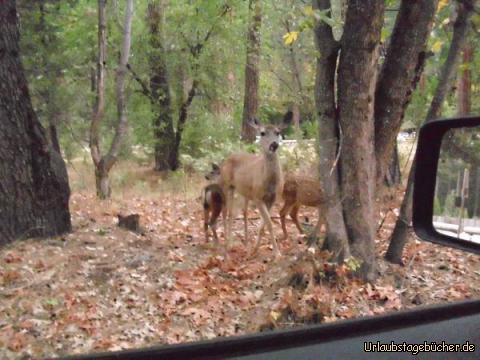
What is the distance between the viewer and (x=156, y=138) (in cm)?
1245

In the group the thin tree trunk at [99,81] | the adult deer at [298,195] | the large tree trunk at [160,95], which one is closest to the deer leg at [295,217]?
the adult deer at [298,195]

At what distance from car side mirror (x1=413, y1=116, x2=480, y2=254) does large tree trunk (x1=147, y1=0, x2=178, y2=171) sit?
930 cm

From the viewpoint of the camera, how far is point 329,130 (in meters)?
5.63

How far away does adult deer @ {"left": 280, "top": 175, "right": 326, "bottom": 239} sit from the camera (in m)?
6.85

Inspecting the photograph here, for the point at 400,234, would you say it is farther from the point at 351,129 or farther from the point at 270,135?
the point at 270,135

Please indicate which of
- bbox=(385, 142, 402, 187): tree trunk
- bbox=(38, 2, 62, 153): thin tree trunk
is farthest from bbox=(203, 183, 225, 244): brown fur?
bbox=(38, 2, 62, 153): thin tree trunk

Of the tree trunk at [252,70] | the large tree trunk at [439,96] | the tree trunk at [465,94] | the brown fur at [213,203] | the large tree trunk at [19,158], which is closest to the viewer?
the large tree trunk at [19,158]

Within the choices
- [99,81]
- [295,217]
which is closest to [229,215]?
[295,217]

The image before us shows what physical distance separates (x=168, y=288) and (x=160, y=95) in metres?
7.32

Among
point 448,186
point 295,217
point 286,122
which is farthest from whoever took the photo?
point 295,217

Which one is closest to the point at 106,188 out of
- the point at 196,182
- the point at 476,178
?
the point at 196,182

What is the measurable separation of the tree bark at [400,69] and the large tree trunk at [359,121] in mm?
150

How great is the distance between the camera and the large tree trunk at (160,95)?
11711mm

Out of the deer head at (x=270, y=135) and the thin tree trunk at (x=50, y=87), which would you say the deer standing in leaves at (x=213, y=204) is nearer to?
the deer head at (x=270, y=135)
